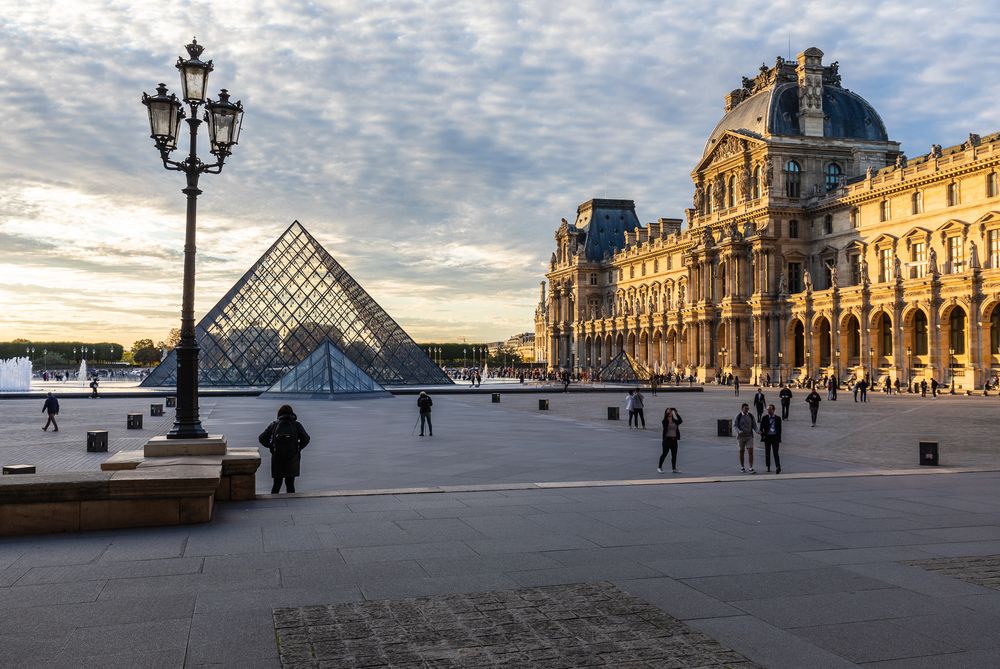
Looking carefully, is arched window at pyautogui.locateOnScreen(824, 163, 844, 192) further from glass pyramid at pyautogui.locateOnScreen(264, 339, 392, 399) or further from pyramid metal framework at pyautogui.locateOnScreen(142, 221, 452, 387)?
glass pyramid at pyautogui.locateOnScreen(264, 339, 392, 399)

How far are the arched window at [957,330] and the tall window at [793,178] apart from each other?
56.9ft

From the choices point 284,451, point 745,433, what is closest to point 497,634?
point 284,451

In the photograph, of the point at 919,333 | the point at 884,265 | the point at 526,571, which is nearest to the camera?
the point at 526,571

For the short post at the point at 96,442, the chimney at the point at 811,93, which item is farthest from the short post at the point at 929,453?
the chimney at the point at 811,93

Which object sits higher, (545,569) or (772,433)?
(772,433)

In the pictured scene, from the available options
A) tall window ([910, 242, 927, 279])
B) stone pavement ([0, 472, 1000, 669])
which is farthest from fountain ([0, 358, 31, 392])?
tall window ([910, 242, 927, 279])

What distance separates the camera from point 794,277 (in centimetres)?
6284

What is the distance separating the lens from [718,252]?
2670 inches

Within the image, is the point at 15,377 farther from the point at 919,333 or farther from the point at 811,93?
the point at 811,93

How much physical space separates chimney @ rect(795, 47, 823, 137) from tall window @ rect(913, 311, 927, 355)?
18.0m

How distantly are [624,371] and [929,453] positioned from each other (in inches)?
2148

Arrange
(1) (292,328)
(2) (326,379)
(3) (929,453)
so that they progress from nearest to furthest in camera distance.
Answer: (3) (929,453)
(2) (326,379)
(1) (292,328)

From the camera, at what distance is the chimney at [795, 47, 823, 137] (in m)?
62.4

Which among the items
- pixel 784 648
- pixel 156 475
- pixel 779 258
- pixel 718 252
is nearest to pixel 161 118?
pixel 156 475
